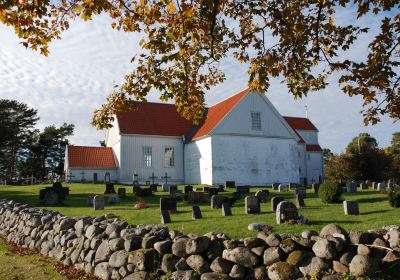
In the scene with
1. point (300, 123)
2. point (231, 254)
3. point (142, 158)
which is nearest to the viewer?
point (231, 254)

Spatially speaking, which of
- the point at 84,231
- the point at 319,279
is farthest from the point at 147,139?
the point at 319,279

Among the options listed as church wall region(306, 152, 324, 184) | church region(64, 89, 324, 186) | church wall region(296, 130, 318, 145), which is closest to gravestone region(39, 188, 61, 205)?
church region(64, 89, 324, 186)

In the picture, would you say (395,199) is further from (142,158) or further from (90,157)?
(90,157)

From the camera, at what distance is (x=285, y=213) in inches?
484

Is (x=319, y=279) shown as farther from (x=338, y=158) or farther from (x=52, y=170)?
(x=52, y=170)

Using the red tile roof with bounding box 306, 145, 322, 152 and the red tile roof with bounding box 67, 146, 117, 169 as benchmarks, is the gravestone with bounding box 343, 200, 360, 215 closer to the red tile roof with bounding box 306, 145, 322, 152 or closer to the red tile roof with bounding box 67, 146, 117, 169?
the red tile roof with bounding box 67, 146, 117, 169

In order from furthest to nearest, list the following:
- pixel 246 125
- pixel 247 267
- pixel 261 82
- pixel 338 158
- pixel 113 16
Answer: pixel 338 158, pixel 246 125, pixel 113 16, pixel 261 82, pixel 247 267

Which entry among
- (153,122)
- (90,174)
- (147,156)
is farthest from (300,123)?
(90,174)

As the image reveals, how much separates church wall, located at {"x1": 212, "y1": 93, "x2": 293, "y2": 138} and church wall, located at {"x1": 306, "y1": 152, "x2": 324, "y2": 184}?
13.0 meters

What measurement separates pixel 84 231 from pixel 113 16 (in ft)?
17.4

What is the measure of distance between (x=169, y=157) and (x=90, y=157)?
7234 mm

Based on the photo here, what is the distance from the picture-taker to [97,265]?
9266mm

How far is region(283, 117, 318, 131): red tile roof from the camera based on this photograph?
55.8 metres

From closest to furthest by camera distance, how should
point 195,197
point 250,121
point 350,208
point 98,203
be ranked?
point 350,208 < point 98,203 < point 195,197 < point 250,121
